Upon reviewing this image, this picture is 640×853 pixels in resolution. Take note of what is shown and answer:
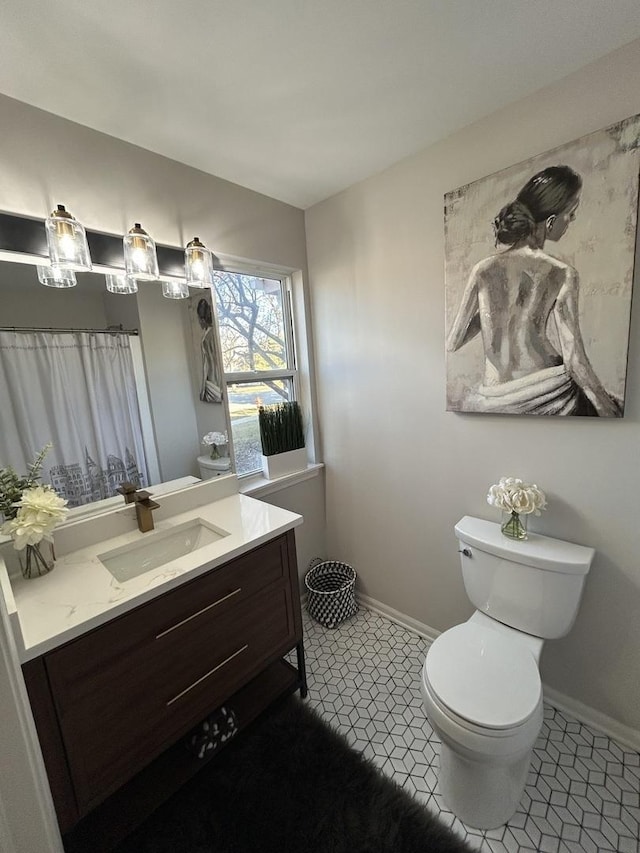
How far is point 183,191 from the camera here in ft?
5.25

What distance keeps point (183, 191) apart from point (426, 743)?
2.54 m

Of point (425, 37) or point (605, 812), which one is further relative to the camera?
point (605, 812)

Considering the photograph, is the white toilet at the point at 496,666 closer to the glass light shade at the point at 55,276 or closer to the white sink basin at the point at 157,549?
the white sink basin at the point at 157,549

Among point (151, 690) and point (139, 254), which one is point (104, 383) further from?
point (151, 690)

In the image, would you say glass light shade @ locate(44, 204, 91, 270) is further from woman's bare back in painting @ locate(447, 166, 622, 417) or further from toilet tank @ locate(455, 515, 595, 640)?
toilet tank @ locate(455, 515, 595, 640)

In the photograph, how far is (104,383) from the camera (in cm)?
144

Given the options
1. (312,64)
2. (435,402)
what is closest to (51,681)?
(435,402)

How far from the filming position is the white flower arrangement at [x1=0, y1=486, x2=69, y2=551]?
3.59ft

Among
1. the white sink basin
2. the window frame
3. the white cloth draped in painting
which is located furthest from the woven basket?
the white cloth draped in painting

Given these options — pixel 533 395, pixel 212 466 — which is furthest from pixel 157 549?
pixel 533 395

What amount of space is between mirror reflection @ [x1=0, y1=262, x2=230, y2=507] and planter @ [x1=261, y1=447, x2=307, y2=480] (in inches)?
11.6

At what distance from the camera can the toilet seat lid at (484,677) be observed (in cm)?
106

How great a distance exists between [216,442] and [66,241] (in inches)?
38.8

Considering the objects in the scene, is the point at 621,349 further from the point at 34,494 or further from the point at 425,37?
the point at 34,494
